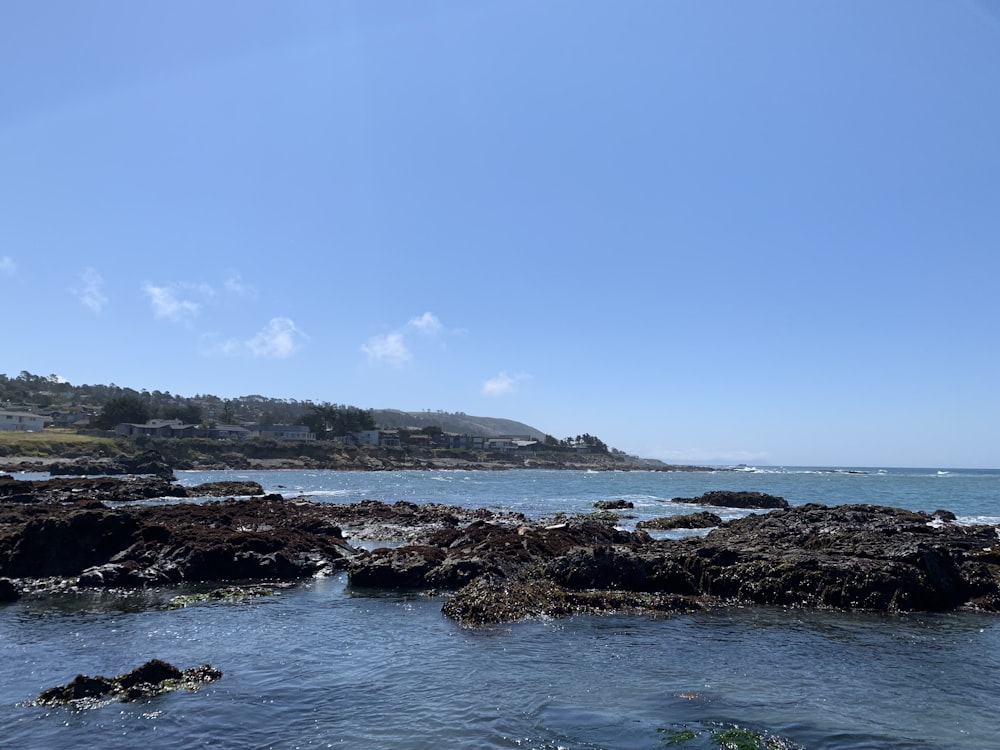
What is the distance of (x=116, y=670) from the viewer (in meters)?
11.8

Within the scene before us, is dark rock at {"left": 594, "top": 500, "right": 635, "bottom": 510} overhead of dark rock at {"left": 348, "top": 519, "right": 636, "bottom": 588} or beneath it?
beneath

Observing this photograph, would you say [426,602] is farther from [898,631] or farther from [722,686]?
[898,631]

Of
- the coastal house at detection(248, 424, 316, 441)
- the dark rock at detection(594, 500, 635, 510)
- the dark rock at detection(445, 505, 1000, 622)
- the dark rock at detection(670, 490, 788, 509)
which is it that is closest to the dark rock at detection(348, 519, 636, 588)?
the dark rock at detection(445, 505, 1000, 622)

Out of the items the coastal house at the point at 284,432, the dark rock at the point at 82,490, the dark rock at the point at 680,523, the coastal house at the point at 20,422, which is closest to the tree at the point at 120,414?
the coastal house at the point at 20,422

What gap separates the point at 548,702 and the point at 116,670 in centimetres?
779

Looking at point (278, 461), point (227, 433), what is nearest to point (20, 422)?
point (227, 433)

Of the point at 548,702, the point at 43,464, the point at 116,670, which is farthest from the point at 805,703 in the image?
the point at 43,464

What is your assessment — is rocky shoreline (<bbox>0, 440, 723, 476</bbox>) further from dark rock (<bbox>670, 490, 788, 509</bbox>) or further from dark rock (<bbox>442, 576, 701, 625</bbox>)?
dark rock (<bbox>442, 576, 701, 625</bbox>)

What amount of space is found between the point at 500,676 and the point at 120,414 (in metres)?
155

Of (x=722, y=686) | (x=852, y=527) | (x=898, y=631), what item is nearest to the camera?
(x=722, y=686)

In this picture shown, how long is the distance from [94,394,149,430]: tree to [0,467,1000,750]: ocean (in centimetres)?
14378

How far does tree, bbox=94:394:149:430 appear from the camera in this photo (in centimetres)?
14212

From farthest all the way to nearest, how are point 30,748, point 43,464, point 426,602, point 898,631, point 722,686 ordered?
1. point 43,464
2. point 426,602
3. point 898,631
4. point 722,686
5. point 30,748

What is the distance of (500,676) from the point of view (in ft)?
37.7
